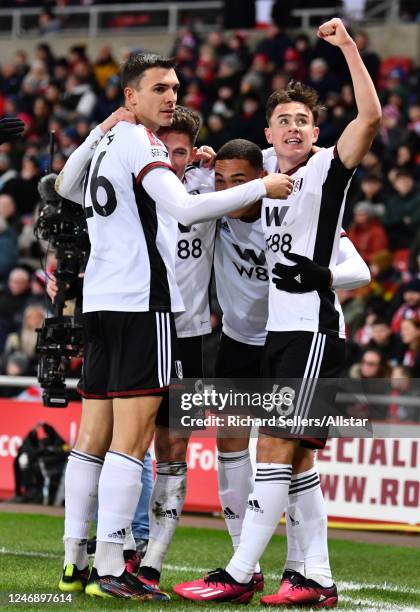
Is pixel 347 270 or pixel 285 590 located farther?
pixel 347 270

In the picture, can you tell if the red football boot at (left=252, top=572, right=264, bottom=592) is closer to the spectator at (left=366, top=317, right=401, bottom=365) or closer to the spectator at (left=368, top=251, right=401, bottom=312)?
the spectator at (left=366, top=317, right=401, bottom=365)

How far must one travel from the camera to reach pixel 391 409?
10.1 metres

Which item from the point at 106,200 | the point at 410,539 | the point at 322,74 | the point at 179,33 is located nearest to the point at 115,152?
the point at 106,200

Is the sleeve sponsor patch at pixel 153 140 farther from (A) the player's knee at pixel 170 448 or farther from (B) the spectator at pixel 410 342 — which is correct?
(B) the spectator at pixel 410 342

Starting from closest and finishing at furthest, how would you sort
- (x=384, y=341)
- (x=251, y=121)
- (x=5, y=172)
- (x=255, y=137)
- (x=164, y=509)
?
(x=164, y=509)
(x=384, y=341)
(x=255, y=137)
(x=251, y=121)
(x=5, y=172)

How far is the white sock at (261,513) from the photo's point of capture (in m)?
5.57

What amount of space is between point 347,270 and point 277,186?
2.05ft

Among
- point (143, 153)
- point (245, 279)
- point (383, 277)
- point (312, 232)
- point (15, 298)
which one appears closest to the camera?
point (143, 153)

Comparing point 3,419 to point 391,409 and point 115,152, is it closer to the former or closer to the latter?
point 391,409

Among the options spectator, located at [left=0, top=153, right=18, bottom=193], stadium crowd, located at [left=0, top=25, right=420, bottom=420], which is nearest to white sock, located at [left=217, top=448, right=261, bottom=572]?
stadium crowd, located at [left=0, top=25, right=420, bottom=420]

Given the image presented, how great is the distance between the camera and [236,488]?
622cm

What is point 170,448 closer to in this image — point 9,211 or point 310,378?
point 310,378

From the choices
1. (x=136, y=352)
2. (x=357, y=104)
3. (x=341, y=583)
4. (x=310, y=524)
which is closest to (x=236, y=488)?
(x=310, y=524)

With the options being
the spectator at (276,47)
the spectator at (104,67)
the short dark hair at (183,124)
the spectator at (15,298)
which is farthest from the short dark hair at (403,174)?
the short dark hair at (183,124)
